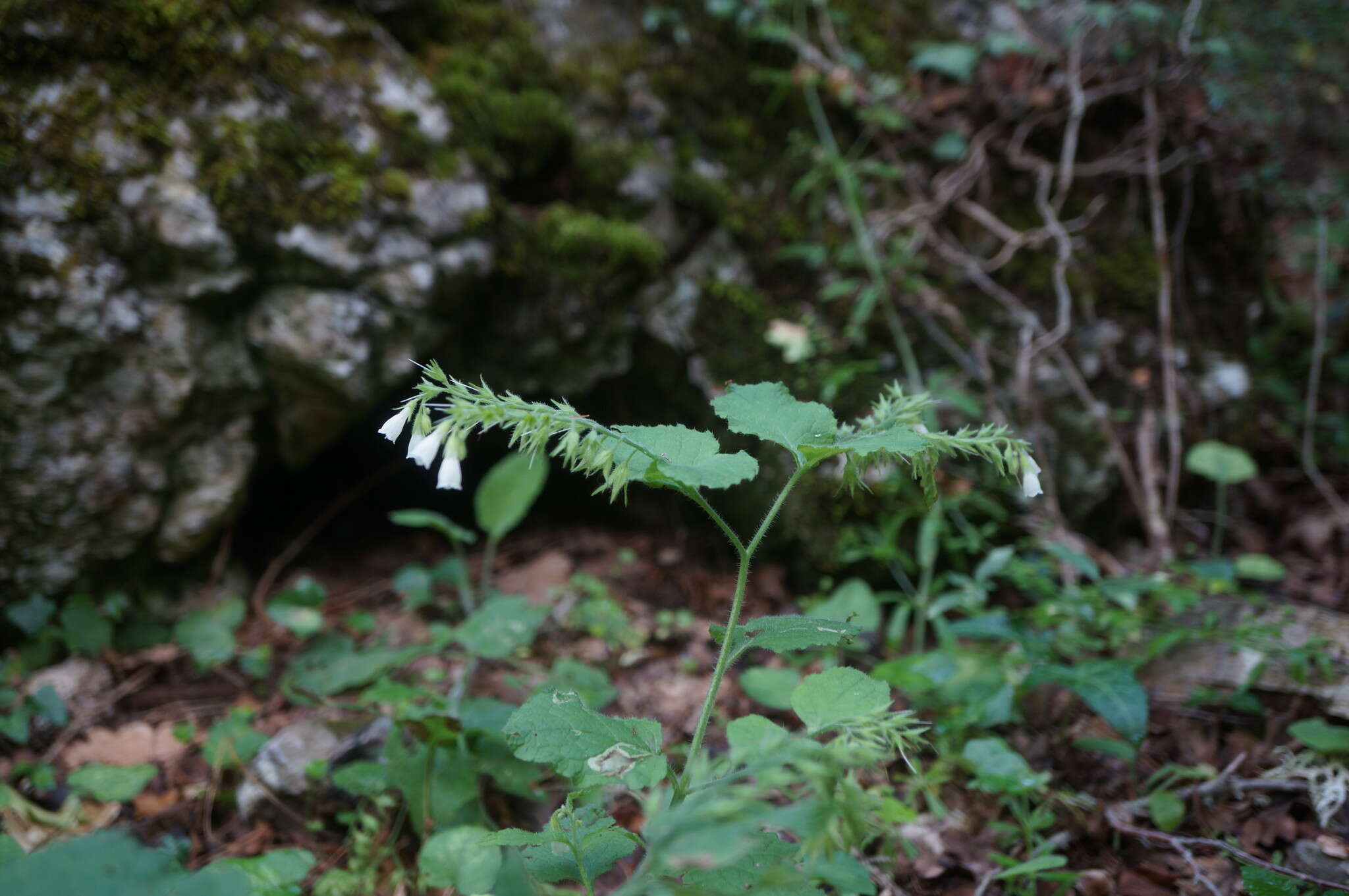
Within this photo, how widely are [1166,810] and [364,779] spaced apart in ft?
6.02

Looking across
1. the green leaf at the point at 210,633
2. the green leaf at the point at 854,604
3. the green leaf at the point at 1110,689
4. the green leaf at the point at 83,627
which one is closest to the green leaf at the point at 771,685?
the green leaf at the point at 854,604

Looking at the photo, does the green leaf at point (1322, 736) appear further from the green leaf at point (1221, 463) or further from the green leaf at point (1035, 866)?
the green leaf at point (1221, 463)

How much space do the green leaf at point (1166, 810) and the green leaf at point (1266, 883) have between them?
32 cm

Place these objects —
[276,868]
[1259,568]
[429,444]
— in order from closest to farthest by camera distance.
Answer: [429,444] < [276,868] < [1259,568]

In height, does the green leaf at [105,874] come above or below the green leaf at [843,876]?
above

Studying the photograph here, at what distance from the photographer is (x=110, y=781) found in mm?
1861

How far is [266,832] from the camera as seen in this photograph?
6.06 ft

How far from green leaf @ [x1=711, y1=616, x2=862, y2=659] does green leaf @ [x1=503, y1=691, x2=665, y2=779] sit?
185mm

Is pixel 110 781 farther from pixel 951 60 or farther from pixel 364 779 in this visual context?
pixel 951 60

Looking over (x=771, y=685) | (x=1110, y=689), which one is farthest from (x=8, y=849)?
(x=1110, y=689)

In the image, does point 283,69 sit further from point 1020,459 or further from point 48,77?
point 1020,459

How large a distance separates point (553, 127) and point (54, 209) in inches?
65.2

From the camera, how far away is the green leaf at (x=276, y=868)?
1.41 meters

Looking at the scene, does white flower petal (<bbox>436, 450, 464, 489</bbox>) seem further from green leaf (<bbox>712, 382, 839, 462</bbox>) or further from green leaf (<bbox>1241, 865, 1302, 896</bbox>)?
green leaf (<bbox>1241, 865, 1302, 896</bbox>)
